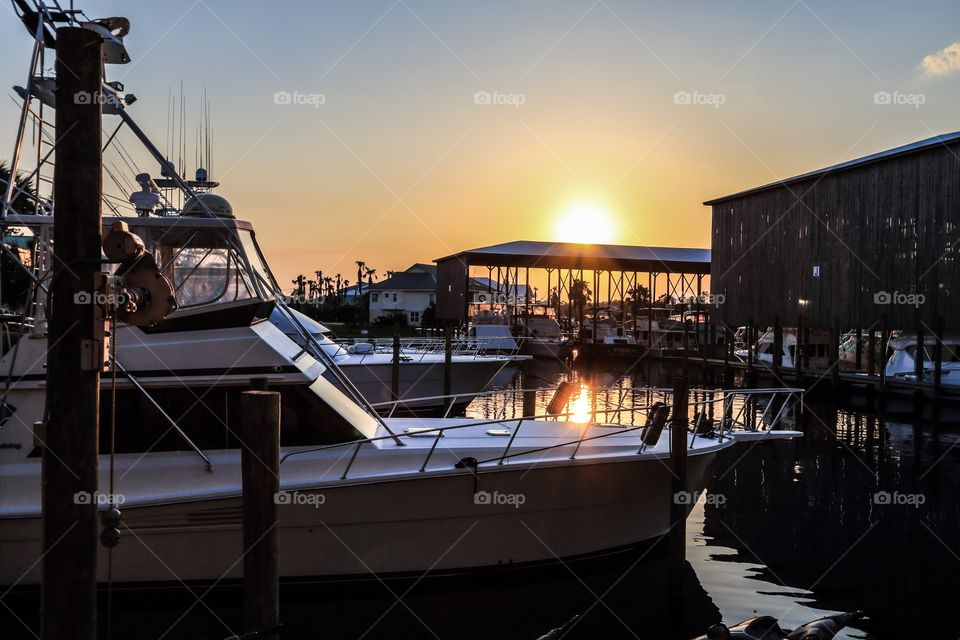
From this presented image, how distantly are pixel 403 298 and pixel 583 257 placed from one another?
42.4 meters

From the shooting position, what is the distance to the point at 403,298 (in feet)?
303

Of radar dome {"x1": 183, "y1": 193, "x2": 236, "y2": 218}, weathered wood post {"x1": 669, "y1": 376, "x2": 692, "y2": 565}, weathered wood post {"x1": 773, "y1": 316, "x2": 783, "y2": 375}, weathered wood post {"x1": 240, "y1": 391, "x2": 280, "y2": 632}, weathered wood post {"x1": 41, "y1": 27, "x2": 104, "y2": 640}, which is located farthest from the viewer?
weathered wood post {"x1": 773, "y1": 316, "x2": 783, "y2": 375}

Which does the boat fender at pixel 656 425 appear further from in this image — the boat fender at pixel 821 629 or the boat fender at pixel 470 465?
the boat fender at pixel 821 629

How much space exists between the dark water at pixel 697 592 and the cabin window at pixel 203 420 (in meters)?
1.64

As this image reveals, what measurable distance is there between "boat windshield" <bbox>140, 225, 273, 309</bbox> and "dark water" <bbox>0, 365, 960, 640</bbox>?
10.8ft

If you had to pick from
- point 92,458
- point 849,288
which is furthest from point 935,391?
point 92,458

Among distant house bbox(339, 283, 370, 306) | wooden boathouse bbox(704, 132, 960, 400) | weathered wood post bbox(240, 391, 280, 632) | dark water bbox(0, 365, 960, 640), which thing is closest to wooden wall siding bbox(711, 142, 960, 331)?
Answer: wooden boathouse bbox(704, 132, 960, 400)

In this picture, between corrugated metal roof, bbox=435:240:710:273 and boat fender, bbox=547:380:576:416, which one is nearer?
boat fender, bbox=547:380:576:416

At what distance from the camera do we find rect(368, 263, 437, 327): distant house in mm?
91625

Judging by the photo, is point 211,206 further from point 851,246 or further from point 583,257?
point 583,257

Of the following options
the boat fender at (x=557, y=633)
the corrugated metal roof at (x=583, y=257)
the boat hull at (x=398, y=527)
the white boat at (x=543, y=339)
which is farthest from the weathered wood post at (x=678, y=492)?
the corrugated metal roof at (x=583, y=257)

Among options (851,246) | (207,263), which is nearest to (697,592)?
(207,263)

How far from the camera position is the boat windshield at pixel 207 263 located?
8453 millimetres

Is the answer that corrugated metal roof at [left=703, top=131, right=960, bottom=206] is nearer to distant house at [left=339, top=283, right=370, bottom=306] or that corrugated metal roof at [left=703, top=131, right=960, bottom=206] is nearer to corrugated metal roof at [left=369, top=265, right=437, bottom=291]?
corrugated metal roof at [left=369, top=265, right=437, bottom=291]
